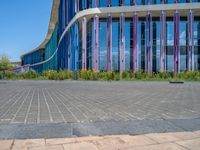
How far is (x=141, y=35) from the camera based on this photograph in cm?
3556

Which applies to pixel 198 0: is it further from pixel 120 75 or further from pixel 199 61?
pixel 120 75

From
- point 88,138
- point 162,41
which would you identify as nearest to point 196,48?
point 162,41

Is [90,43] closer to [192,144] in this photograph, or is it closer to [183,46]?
[183,46]

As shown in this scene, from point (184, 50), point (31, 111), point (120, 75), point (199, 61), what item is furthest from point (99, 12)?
point (31, 111)

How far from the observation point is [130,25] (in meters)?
35.9

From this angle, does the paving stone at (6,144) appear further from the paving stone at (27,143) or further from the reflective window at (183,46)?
the reflective window at (183,46)

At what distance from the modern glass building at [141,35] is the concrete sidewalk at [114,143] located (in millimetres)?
30229

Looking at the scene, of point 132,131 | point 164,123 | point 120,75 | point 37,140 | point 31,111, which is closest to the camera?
point 37,140

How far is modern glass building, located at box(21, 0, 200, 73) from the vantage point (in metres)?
34.9

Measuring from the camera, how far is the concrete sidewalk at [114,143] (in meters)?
4.00

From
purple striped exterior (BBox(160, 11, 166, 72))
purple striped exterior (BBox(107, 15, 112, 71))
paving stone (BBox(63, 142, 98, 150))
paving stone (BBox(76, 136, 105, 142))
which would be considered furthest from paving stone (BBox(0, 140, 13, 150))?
purple striped exterior (BBox(160, 11, 166, 72))

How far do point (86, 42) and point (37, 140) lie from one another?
32859 millimetres

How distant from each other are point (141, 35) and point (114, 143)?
106ft

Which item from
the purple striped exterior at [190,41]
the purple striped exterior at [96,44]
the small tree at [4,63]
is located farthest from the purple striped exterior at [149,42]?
the small tree at [4,63]
